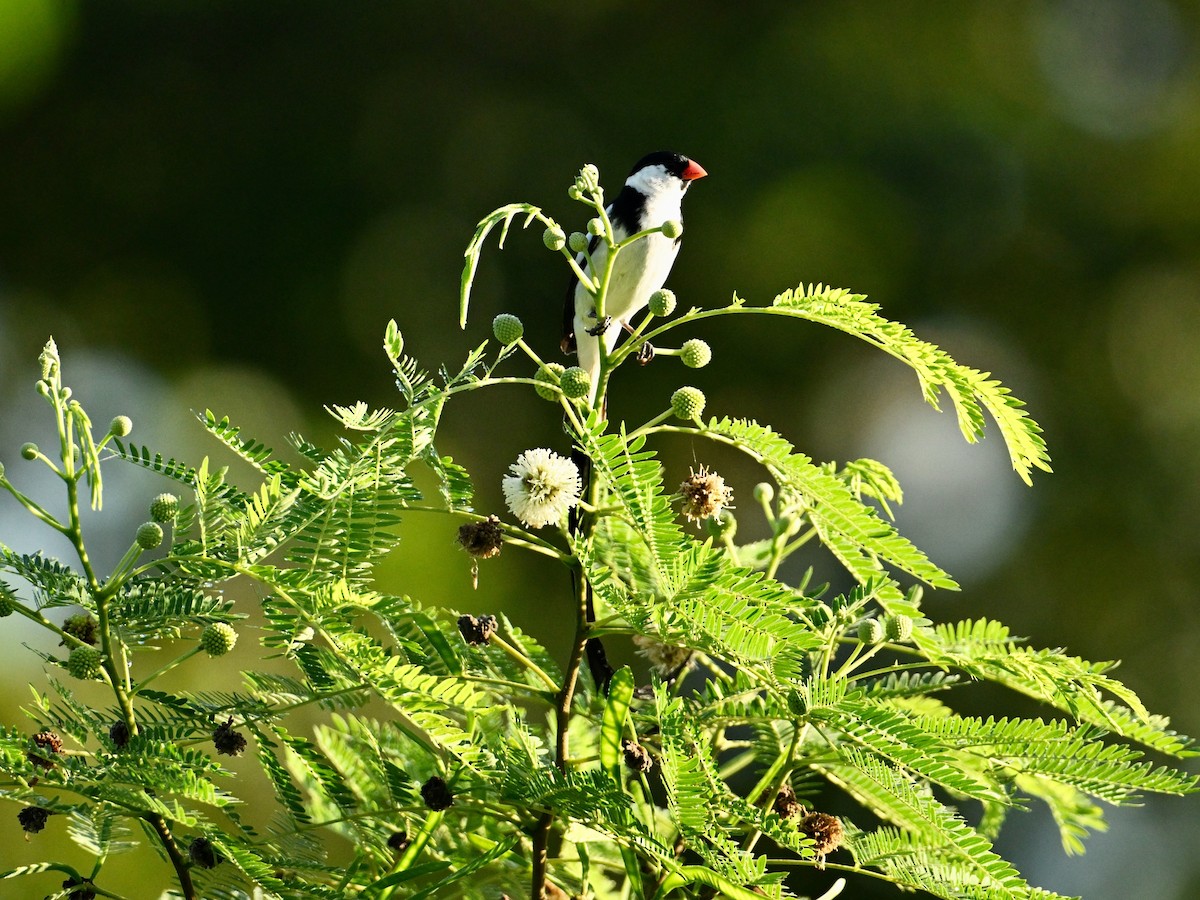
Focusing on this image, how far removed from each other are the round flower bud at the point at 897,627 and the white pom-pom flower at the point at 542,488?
22 cm

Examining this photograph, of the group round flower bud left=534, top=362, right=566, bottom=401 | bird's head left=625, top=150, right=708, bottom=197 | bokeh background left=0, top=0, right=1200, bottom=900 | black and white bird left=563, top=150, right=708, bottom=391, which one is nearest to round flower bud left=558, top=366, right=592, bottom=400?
round flower bud left=534, top=362, right=566, bottom=401

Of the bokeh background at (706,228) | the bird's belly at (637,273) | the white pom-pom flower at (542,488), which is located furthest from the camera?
the bokeh background at (706,228)

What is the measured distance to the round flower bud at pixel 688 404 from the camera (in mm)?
837

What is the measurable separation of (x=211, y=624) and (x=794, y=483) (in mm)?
391

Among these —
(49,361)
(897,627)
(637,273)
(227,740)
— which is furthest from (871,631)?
(637,273)

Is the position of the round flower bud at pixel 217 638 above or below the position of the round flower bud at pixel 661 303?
below

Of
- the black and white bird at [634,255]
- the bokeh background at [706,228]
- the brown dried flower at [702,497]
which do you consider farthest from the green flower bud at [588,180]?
the bokeh background at [706,228]

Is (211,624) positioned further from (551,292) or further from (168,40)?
(168,40)

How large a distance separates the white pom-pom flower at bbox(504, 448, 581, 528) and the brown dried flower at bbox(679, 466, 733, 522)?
0.11m

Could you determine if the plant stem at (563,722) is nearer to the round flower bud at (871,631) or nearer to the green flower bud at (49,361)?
the round flower bud at (871,631)

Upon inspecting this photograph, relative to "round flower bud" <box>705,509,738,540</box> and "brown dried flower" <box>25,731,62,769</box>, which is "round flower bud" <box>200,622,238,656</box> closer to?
"brown dried flower" <box>25,731,62,769</box>

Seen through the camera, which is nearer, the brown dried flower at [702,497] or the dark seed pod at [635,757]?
the dark seed pod at [635,757]

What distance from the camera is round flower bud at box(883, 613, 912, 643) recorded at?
0.80 m

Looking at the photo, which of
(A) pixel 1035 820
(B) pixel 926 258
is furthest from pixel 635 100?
(A) pixel 1035 820
